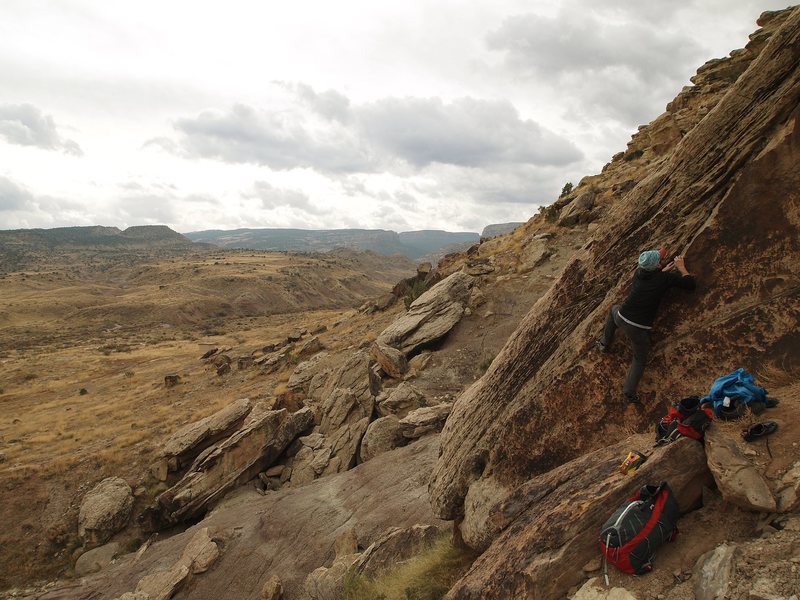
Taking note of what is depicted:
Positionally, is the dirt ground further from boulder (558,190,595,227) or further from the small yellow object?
boulder (558,190,595,227)

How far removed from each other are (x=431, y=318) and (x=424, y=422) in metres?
9.78

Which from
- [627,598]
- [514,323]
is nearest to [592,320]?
[627,598]

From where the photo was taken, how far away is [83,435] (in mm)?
30359

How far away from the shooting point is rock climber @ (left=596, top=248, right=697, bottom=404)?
766cm

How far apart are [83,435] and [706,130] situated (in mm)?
38751

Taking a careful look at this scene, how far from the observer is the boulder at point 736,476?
17.4 ft

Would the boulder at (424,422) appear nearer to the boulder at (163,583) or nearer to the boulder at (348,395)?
the boulder at (348,395)

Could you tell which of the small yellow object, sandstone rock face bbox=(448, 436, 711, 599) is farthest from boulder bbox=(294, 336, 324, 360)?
the small yellow object

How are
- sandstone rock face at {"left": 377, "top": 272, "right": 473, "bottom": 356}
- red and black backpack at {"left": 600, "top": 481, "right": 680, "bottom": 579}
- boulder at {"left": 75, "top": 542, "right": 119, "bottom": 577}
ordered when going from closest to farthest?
red and black backpack at {"left": 600, "top": 481, "right": 680, "bottom": 579}, boulder at {"left": 75, "top": 542, "right": 119, "bottom": 577}, sandstone rock face at {"left": 377, "top": 272, "right": 473, "bottom": 356}

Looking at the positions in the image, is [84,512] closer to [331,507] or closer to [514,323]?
[331,507]

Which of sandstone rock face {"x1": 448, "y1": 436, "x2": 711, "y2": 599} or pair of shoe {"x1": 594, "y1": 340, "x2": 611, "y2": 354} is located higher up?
pair of shoe {"x1": 594, "y1": 340, "x2": 611, "y2": 354}

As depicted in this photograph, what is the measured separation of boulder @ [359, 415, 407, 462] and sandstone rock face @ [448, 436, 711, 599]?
38.1ft

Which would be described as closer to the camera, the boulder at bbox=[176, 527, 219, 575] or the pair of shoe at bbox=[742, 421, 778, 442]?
the pair of shoe at bbox=[742, 421, 778, 442]

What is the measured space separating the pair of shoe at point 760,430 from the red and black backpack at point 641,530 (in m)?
1.35
